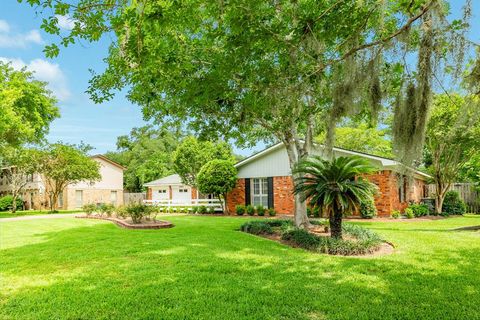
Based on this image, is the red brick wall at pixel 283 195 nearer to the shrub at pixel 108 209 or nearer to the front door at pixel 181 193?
the front door at pixel 181 193

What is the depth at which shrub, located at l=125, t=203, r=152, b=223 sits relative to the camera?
13.6 metres

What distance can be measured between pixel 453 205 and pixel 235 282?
57.5 ft

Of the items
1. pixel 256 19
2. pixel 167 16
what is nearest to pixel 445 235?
pixel 256 19

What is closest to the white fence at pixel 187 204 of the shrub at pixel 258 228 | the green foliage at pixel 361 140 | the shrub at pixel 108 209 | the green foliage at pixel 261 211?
the green foliage at pixel 261 211

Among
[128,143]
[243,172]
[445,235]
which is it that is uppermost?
[128,143]

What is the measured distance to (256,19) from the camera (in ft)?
14.1

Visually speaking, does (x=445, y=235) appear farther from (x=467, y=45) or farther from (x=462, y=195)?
(x=462, y=195)

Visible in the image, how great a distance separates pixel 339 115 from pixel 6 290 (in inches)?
211

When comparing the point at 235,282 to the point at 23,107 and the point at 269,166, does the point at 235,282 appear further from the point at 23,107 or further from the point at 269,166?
the point at 23,107

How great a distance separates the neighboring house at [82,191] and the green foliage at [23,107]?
6.81 meters

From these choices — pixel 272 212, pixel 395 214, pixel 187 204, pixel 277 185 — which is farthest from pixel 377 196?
pixel 187 204

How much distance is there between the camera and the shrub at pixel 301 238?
8.20m

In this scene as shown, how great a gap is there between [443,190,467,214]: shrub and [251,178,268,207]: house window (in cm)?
957

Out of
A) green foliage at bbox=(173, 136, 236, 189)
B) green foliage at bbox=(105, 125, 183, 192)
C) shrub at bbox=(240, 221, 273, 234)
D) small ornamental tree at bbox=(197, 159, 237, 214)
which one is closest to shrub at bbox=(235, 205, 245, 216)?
small ornamental tree at bbox=(197, 159, 237, 214)
